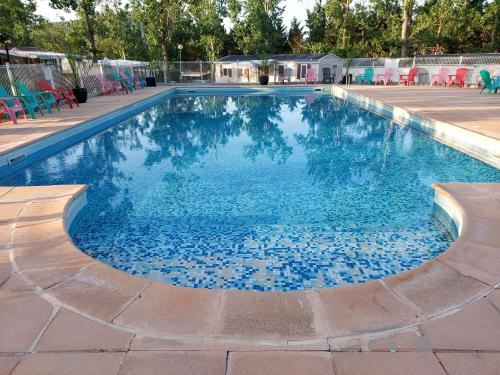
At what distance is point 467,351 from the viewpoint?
1.83 meters

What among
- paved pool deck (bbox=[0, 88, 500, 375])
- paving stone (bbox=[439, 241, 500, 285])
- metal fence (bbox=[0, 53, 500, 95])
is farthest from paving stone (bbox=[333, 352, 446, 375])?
metal fence (bbox=[0, 53, 500, 95])

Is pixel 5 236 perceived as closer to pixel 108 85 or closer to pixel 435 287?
pixel 435 287

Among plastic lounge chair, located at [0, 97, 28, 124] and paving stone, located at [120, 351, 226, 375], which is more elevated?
plastic lounge chair, located at [0, 97, 28, 124]

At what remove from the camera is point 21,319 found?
6.88ft

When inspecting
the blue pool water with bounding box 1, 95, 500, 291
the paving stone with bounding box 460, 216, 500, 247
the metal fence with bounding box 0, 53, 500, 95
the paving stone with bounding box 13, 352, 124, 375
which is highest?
the metal fence with bounding box 0, 53, 500, 95

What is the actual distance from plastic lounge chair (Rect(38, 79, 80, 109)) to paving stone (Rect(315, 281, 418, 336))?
10638 mm

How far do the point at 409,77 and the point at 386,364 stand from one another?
20.9 metres

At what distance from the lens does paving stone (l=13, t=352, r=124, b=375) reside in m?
1.73

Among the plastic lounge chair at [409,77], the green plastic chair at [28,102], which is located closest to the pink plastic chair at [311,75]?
the plastic lounge chair at [409,77]

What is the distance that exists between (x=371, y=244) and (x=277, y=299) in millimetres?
1851

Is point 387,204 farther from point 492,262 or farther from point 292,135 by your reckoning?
point 292,135

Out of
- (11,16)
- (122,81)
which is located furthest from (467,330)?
(11,16)

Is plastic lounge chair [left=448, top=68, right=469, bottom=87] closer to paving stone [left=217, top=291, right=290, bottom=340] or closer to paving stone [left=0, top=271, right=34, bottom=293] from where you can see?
paving stone [left=217, top=291, right=290, bottom=340]

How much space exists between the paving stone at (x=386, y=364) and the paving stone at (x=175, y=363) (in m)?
0.59
